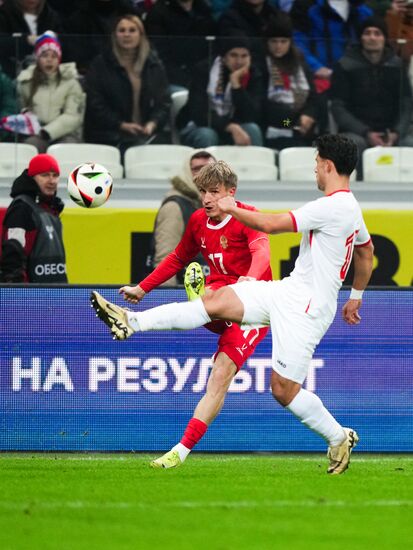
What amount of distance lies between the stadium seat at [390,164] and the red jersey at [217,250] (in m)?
5.56

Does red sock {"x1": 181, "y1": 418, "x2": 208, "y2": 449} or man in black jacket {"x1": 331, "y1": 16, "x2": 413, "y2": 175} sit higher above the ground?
man in black jacket {"x1": 331, "y1": 16, "x2": 413, "y2": 175}

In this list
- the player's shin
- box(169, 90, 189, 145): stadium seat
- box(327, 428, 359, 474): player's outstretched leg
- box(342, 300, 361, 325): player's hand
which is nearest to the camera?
box(327, 428, 359, 474): player's outstretched leg

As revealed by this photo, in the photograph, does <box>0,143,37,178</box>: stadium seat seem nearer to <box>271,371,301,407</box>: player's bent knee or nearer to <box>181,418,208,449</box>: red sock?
<box>181,418,208,449</box>: red sock

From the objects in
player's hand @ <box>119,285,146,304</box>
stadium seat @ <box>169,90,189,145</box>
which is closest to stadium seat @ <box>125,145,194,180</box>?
stadium seat @ <box>169,90,189,145</box>

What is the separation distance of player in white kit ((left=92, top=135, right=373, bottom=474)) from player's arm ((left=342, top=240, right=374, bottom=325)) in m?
0.17

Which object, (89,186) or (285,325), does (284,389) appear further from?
(89,186)

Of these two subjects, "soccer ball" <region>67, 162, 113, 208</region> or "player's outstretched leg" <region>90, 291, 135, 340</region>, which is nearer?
"player's outstretched leg" <region>90, 291, 135, 340</region>

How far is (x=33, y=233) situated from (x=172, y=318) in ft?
11.2

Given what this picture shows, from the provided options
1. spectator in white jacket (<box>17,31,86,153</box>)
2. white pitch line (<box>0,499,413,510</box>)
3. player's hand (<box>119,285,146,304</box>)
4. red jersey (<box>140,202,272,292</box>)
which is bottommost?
white pitch line (<box>0,499,413,510</box>)

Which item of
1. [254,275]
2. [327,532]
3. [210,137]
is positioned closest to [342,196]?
[254,275]

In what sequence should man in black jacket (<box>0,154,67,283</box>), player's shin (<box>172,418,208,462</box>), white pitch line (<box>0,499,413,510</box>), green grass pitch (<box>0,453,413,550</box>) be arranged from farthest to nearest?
man in black jacket (<box>0,154,67,283</box>) → player's shin (<box>172,418,208,462</box>) → white pitch line (<box>0,499,413,510</box>) → green grass pitch (<box>0,453,413,550</box>)

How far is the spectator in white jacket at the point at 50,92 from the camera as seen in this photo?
1356cm

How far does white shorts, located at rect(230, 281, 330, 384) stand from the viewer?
25.5 feet

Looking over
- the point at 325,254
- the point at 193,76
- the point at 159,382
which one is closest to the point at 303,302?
the point at 325,254
